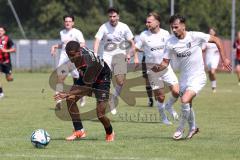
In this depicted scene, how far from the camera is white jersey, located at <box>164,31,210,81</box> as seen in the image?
12703 millimetres

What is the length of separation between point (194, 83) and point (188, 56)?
48cm

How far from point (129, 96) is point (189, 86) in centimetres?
839

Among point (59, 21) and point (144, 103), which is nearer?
point (144, 103)

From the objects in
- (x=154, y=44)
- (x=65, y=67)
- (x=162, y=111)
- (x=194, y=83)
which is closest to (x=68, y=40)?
(x=65, y=67)

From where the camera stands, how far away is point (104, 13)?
63.9m

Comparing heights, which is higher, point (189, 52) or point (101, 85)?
point (189, 52)

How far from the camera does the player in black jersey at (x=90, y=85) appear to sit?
39.7ft

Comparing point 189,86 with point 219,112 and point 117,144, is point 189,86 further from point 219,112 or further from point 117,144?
point 219,112

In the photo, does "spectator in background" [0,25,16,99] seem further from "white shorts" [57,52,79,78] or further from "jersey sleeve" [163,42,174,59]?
"jersey sleeve" [163,42,174,59]

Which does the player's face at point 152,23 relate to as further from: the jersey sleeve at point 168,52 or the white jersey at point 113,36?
the jersey sleeve at point 168,52

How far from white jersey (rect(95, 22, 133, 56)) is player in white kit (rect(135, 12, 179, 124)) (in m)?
0.66

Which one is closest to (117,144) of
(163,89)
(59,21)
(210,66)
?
(163,89)

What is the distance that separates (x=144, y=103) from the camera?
849 inches

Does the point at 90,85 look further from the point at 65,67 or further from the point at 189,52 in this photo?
the point at 65,67
